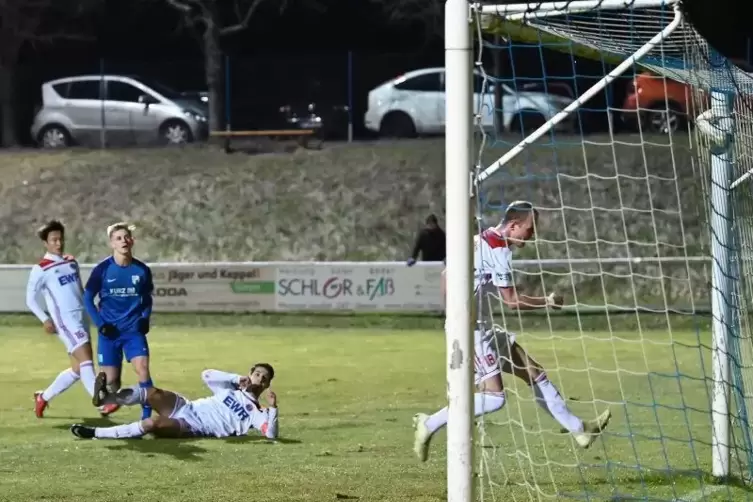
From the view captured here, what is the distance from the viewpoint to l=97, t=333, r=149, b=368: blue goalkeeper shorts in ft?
34.6

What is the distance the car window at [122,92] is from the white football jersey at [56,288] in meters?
20.0

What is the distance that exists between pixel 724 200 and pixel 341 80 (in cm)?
2432

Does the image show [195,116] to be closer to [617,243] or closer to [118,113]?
[118,113]

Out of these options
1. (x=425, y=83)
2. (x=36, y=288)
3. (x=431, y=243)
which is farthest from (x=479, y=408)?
(x=425, y=83)

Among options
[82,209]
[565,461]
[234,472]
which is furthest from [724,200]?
[82,209]

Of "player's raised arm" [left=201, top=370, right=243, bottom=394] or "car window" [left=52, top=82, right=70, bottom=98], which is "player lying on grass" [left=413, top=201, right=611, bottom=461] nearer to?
"player's raised arm" [left=201, top=370, right=243, bottom=394]

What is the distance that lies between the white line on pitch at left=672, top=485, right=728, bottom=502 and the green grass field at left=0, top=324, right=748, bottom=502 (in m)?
0.04

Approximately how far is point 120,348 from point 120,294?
1.60 ft

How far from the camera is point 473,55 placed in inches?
218

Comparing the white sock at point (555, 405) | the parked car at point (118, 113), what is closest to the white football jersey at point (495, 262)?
the white sock at point (555, 405)

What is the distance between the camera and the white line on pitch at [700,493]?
7.20m

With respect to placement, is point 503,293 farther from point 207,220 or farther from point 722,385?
point 207,220

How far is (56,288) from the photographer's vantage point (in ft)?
38.7

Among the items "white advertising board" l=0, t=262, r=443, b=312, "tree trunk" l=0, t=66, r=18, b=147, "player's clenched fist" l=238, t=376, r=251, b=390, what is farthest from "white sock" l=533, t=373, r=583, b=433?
"tree trunk" l=0, t=66, r=18, b=147
